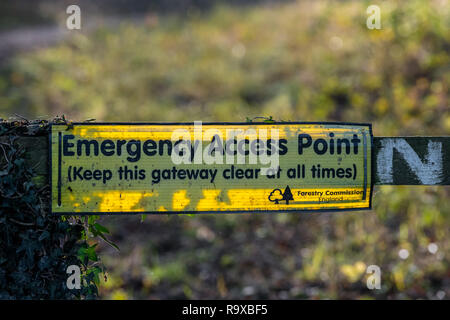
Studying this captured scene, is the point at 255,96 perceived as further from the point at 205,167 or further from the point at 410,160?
the point at 205,167

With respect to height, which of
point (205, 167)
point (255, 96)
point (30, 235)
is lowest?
point (30, 235)

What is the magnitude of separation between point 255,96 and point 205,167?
6110 mm

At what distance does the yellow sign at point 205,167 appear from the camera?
213 centimetres

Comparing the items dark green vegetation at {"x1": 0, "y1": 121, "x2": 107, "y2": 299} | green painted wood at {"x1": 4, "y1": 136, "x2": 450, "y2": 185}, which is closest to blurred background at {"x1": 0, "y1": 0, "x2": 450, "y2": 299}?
dark green vegetation at {"x1": 0, "y1": 121, "x2": 107, "y2": 299}

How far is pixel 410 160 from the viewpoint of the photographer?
2.22m

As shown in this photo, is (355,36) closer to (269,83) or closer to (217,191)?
(269,83)

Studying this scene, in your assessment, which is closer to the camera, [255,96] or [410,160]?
[410,160]

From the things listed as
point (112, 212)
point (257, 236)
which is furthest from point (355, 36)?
point (112, 212)

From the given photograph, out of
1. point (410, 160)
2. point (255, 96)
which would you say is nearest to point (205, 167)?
point (410, 160)

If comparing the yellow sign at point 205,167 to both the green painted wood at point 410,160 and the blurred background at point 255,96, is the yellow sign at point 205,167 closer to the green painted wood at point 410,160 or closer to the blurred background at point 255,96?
the green painted wood at point 410,160

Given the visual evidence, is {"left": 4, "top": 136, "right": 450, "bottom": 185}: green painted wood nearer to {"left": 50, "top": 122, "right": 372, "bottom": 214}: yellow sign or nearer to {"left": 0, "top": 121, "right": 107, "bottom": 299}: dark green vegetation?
{"left": 50, "top": 122, "right": 372, "bottom": 214}: yellow sign

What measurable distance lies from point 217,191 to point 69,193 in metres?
0.69

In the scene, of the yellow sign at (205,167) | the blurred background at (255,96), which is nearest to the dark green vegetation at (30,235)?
the yellow sign at (205,167)

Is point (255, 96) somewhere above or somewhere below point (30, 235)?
above
